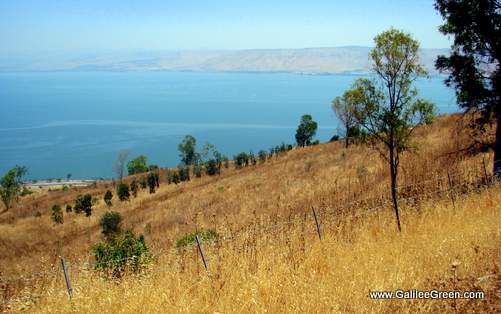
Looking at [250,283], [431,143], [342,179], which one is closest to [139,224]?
[342,179]

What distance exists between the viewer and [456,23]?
42.4 feet

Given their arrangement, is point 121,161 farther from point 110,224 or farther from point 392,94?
point 392,94

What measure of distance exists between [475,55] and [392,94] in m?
6.18

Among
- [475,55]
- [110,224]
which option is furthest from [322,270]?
[110,224]

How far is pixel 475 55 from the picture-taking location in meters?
13.3

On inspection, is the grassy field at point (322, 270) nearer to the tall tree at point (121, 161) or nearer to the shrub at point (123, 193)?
the shrub at point (123, 193)

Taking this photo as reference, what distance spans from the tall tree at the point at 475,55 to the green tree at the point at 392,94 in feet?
16.9

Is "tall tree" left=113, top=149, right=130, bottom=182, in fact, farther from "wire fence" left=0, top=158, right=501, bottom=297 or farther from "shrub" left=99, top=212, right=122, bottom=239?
"wire fence" left=0, top=158, right=501, bottom=297

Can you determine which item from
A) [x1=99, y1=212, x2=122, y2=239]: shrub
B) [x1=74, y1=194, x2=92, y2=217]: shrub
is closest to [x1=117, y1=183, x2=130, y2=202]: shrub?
[x1=74, y1=194, x2=92, y2=217]: shrub

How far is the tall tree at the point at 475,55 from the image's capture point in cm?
1257

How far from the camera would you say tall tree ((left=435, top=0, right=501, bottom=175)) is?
12570 mm

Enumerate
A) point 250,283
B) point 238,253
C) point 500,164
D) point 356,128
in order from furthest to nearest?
point 500,164 < point 356,128 < point 238,253 < point 250,283

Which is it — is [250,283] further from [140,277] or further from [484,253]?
[484,253]

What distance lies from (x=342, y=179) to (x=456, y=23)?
10601mm
